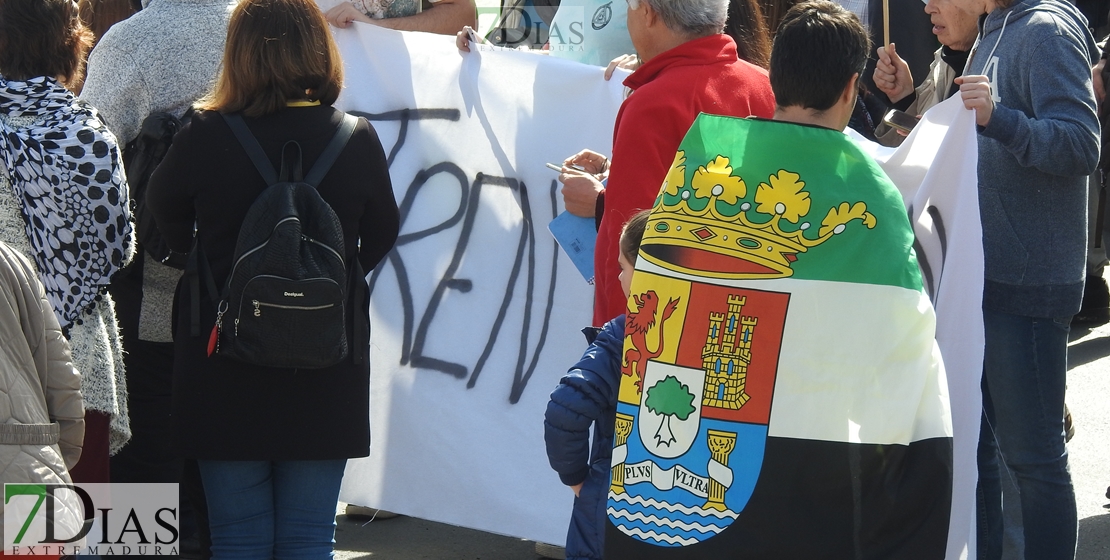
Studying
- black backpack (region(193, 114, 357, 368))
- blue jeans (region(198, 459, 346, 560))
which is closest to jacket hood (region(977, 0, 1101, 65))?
black backpack (region(193, 114, 357, 368))

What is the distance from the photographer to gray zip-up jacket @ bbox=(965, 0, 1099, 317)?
301cm

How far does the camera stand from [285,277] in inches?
110

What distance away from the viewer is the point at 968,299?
110 inches

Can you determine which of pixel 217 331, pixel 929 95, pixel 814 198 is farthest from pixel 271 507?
pixel 929 95

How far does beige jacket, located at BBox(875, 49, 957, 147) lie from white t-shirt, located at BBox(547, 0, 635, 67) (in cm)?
106

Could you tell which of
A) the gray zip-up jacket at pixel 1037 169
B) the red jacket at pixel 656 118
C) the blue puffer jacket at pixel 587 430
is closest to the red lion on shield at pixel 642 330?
the blue puffer jacket at pixel 587 430

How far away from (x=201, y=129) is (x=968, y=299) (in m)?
1.84

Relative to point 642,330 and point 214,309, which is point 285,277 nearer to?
point 214,309

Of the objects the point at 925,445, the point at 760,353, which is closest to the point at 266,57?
the point at 760,353

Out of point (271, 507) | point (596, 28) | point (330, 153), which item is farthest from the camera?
point (596, 28)

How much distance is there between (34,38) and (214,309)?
86 centimetres

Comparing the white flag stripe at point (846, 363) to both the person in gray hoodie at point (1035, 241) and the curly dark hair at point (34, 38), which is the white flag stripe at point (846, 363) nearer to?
the person in gray hoodie at point (1035, 241)

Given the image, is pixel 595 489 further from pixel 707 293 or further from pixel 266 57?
pixel 266 57

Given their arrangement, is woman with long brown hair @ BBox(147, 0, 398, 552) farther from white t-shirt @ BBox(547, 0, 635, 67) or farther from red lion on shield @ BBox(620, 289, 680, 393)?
white t-shirt @ BBox(547, 0, 635, 67)
